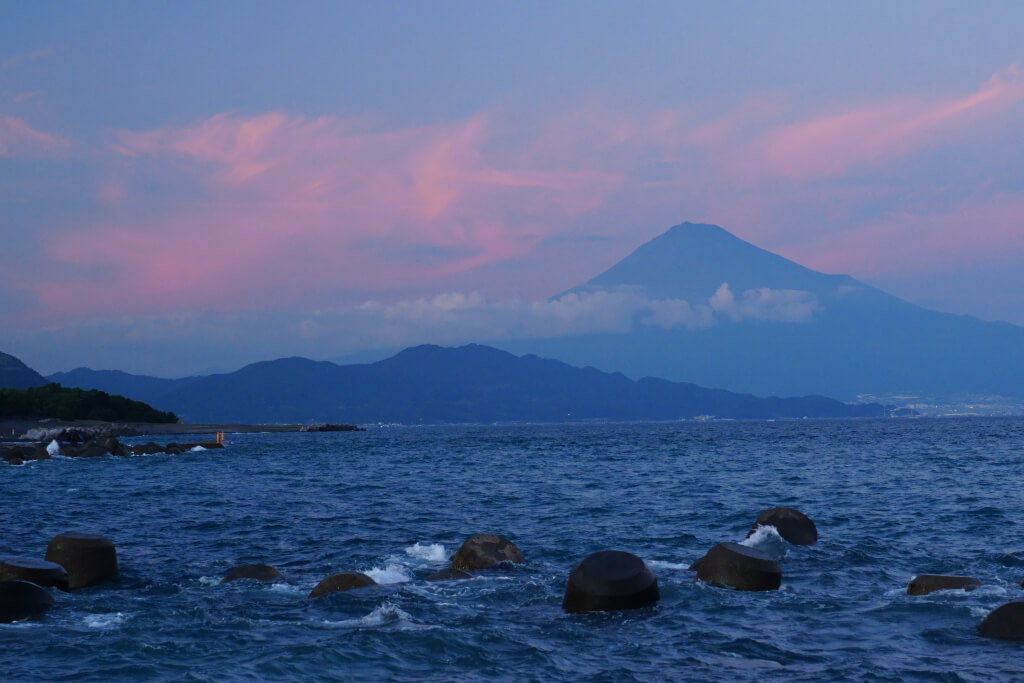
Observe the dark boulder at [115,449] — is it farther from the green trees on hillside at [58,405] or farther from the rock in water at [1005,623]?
the rock in water at [1005,623]

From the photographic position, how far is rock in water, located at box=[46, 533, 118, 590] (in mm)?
25391

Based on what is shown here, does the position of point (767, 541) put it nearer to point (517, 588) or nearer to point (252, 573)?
point (517, 588)

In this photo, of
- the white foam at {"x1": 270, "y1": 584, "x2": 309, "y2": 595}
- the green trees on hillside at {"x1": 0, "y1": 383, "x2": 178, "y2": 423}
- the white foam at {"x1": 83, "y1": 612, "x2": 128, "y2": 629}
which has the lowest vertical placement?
the white foam at {"x1": 83, "y1": 612, "x2": 128, "y2": 629}

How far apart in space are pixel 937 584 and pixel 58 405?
612 ft

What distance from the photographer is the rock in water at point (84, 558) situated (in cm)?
2539

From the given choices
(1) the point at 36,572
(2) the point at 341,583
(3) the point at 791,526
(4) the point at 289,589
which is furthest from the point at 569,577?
(1) the point at 36,572

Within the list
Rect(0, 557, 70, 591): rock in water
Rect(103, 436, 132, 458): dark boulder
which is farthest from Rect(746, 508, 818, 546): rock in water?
Rect(103, 436, 132, 458): dark boulder

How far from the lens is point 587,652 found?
1781 cm

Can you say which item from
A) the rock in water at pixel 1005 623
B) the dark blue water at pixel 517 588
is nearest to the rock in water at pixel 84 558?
the dark blue water at pixel 517 588

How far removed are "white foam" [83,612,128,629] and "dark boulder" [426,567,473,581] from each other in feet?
25.4

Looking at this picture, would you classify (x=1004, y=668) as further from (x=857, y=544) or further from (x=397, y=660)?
(x=857, y=544)

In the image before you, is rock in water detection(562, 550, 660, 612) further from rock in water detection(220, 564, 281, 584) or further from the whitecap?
rock in water detection(220, 564, 281, 584)

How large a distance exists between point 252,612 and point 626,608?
8.57m

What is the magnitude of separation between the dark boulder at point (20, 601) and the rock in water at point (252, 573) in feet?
15.4
